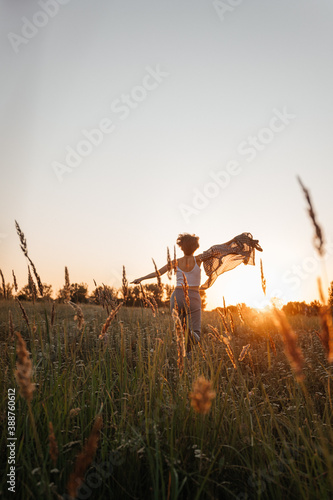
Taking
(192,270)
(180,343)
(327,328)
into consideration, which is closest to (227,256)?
(192,270)

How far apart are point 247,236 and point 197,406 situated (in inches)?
214

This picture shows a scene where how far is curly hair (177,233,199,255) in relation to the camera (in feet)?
22.5

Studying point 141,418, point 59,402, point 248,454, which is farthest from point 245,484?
Answer: point 59,402

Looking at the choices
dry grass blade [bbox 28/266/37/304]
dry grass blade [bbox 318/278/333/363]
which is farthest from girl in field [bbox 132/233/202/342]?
dry grass blade [bbox 318/278/333/363]

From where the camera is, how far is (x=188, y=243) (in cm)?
685

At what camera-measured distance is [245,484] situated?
1.61 metres

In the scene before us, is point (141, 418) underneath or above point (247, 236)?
underneath

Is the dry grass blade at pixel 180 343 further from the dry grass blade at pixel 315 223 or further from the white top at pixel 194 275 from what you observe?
the white top at pixel 194 275

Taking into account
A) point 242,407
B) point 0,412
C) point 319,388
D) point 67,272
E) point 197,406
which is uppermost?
point 67,272

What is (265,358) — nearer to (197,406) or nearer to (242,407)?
(242,407)

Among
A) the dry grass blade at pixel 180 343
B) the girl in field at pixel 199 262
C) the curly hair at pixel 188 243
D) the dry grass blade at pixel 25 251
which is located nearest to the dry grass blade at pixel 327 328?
the dry grass blade at pixel 180 343

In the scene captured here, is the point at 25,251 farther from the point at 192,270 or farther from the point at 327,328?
the point at 192,270

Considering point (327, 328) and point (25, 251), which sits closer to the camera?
point (327, 328)

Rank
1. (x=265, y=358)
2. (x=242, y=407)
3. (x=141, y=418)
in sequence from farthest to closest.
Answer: (x=265, y=358) < (x=242, y=407) < (x=141, y=418)
